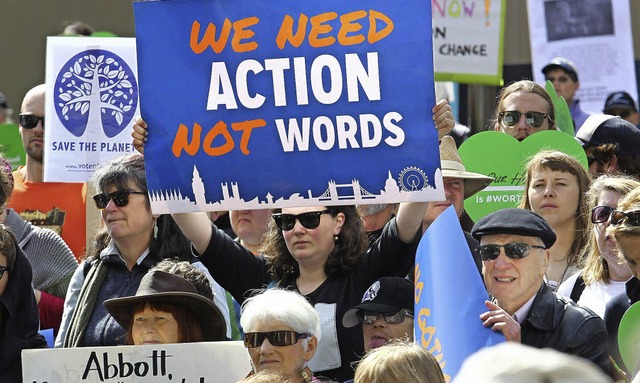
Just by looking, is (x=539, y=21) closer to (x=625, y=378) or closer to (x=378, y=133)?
(x=378, y=133)

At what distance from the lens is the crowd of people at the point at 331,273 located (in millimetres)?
4129

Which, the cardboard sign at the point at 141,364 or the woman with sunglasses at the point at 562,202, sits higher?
the woman with sunglasses at the point at 562,202

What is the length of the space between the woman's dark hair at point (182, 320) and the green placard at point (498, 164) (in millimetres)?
1747

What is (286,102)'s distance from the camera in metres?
4.68

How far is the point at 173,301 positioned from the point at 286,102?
2.82 ft

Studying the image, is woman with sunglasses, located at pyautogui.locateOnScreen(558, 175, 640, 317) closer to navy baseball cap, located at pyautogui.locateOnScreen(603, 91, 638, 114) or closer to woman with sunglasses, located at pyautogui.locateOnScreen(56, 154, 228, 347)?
woman with sunglasses, located at pyautogui.locateOnScreen(56, 154, 228, 347)

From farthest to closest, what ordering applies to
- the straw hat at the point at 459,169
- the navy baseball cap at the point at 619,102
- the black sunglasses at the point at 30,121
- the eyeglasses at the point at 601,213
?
the navy baseball cap at the point at 619,102 < the black sunglasses at the point at 30,121 < the straw hat at the point at 459,169 < the eyeglasses at the point at 601,213

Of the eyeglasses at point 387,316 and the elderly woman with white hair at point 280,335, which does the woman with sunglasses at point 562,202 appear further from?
the elderly woman with white hair at point 280,335

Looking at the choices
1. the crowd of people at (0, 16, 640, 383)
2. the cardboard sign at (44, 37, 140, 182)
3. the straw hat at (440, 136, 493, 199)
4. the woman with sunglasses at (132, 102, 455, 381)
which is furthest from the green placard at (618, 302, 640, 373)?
the cardboard sign at (44, 37, 140, 182)

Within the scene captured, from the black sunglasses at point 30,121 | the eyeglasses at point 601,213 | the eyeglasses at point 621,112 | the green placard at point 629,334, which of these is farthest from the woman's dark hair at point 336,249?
the eyeglasses at point 621,112

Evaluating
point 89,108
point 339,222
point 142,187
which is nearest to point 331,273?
point 339,222

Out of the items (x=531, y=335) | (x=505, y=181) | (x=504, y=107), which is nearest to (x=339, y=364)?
(x=531, y=335)

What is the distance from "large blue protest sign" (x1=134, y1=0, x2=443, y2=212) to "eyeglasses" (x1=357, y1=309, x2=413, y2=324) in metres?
0.42

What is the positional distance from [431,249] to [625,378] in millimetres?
756
